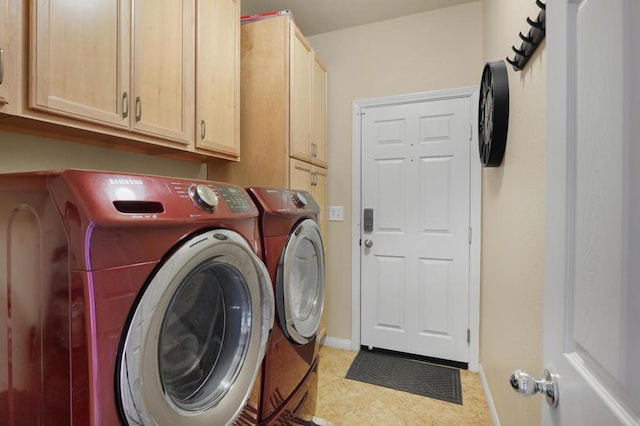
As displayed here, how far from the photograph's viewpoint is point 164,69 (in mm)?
1330

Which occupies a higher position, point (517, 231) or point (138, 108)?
point (138, 108)

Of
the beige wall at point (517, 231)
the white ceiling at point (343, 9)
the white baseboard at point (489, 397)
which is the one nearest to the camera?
the beige wall at point (517, 231)

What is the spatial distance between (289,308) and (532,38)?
4.36 ft

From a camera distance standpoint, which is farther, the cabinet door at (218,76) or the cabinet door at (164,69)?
the cabinet door at (218,76)

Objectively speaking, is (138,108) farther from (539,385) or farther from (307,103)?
(539,385)

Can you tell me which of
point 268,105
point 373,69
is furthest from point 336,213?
point 373,69

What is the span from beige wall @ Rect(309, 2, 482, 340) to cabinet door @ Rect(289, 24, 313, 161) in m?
0.45

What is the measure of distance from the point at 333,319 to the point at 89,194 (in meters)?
2.35

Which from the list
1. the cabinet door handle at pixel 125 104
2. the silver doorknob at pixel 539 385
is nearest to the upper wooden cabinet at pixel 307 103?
the cabinet door handle at pixel 125 104

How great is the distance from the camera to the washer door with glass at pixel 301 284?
127cm

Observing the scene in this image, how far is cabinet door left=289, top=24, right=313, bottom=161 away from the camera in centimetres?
199

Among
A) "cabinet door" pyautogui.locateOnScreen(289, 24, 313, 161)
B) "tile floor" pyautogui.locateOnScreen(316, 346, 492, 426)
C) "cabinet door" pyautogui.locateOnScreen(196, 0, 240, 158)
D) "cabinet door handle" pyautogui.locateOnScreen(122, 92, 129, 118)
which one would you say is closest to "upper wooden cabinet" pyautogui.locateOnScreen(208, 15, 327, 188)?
"cabinet door" pyautogui.locateOnScreen(289, 24, 313, 161)

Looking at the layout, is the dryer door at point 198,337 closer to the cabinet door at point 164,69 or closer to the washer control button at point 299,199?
the washer control button at point 299,199

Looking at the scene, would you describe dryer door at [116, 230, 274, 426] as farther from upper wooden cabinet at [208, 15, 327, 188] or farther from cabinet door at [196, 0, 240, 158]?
upper wooden cabinet at [208, 15, 327, 188]
